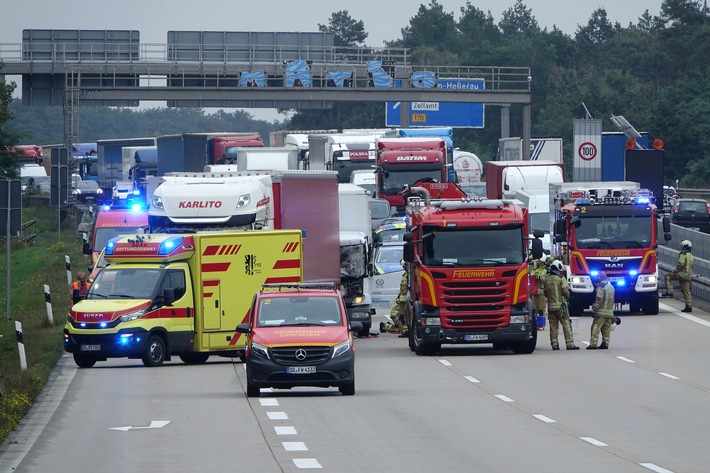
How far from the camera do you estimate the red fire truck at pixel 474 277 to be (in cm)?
3000

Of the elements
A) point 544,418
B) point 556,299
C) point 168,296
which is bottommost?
point 544,418

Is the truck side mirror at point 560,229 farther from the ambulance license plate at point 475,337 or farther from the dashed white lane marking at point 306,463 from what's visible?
the dashed white lane marking at point 306,463

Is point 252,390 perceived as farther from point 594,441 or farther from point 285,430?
point 594,441

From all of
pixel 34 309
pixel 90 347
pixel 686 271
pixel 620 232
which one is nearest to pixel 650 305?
pixel 686 271

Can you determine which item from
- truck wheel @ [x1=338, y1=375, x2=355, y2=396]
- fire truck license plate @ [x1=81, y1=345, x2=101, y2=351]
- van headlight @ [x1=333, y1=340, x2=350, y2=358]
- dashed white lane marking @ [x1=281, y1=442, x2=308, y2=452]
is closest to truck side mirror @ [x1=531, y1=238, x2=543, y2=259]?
truck wheel @ [x1=338, y1=375, x2=355, y2=396]

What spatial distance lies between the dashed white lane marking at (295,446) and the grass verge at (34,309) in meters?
3.38

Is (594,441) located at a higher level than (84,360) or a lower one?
higher

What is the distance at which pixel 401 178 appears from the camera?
52875mm

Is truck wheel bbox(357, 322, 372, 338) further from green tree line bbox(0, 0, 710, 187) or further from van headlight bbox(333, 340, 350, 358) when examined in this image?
green tree line bbox(0, 0, 710, 187)

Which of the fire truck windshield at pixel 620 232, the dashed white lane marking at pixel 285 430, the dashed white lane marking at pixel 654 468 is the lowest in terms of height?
the dashed white lane marking at pixel 285 430

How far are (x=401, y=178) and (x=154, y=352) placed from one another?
2513 centimetres

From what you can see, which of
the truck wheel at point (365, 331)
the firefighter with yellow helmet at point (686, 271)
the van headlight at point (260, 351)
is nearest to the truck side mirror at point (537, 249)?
the truck wheel at point (365, 331)

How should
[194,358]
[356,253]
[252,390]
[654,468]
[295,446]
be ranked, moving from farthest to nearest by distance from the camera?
[356,253], [194,358], [252,390], [295,446], [654,468]

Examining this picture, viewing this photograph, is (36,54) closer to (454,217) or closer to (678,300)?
(678,300)
